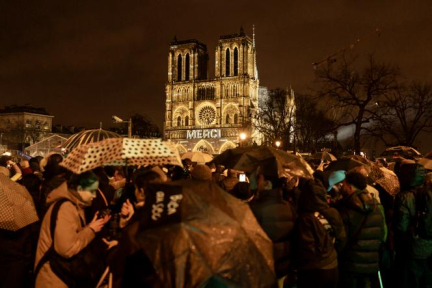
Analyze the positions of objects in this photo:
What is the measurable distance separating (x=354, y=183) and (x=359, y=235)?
0.60 meters

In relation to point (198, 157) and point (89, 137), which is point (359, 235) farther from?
point (198, 157)

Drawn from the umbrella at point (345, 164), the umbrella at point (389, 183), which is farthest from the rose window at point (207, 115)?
the umbrella at point (389, 183)

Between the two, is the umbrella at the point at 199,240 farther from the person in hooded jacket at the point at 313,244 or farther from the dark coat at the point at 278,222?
the person in hooded jacket at the point at 313,244

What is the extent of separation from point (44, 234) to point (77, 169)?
86 cm

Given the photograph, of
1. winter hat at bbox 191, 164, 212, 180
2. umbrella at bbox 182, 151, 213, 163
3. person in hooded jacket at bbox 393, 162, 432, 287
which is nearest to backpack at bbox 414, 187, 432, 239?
person in hooded jacket at bbox 393, 162, 432, 287

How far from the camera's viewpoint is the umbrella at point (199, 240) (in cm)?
253

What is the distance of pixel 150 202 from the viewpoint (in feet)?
8.94

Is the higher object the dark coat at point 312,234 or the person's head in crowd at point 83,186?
the person's head in crowd at point 83,186

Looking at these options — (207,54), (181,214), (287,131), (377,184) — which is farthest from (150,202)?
(207,54)

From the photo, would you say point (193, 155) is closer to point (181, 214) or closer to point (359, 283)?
point (359, 283)

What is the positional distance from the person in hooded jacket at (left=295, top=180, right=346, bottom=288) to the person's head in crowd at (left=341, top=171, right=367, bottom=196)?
78 centimetres

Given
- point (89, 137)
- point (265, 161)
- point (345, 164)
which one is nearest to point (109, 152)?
point (265, 161)


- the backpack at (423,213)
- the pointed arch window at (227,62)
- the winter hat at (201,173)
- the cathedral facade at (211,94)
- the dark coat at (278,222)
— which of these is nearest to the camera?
the dark coat at (278,222)

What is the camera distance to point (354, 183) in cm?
489
